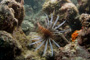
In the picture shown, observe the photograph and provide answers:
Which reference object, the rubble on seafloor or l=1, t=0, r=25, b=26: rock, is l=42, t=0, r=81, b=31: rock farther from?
l=1, t=0, r=25, b=26: rock

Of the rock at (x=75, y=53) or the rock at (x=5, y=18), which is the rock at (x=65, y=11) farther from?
the rock at (x=5, y=18)

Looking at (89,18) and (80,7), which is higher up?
(80,7)

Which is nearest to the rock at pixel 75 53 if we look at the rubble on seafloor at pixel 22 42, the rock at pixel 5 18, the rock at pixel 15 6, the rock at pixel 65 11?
the rubble on seafloor at pixel 22 42

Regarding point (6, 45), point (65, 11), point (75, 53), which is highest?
point (65, 11)

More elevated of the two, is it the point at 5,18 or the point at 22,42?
the point at 5,18

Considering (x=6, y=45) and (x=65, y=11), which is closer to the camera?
(x=6, y=45)

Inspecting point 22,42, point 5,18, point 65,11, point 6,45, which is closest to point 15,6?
point 5,18

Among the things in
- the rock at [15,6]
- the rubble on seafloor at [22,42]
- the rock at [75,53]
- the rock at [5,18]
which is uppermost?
the rock at [15,6]

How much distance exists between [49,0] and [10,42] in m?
4.73

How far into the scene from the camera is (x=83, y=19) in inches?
116

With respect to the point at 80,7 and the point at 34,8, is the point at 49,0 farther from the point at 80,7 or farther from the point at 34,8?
the point at 34,8

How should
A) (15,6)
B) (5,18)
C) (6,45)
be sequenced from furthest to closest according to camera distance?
(15,6) < (5,18) < (6,45)

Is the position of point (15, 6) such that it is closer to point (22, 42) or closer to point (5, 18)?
point (5, 18)

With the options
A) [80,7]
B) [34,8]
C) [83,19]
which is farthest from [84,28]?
[34,8]
